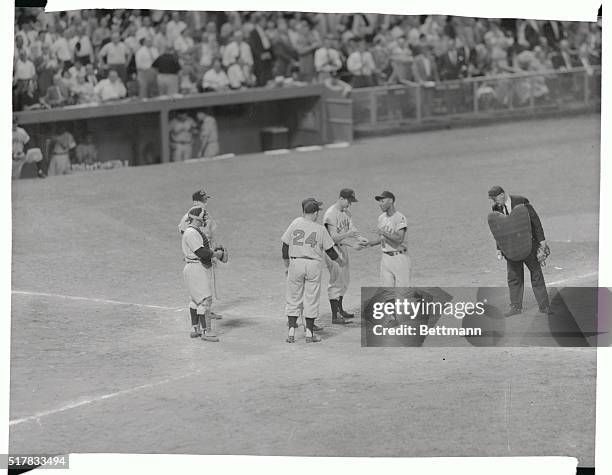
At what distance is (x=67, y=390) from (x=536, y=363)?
4.57 metres

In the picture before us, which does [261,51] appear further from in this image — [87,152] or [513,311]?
[513,311]

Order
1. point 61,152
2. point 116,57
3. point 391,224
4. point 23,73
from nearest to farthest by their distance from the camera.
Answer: point 391,224
point 23,73
point 61,152
point 116,57

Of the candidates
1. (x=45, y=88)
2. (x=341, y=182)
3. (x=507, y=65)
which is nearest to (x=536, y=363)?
(x=341, y=182)

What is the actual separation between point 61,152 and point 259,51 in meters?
3.83

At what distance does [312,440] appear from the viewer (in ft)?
35.2

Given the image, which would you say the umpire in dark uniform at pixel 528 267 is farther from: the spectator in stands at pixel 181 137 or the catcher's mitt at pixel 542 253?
the spectator in stands at pixel 181 137

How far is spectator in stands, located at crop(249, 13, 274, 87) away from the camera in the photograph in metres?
19.4

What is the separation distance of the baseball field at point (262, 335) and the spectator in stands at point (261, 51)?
1371mm

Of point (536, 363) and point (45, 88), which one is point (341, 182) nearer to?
point (45, 88)

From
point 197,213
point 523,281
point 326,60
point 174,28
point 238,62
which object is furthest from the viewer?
point 326,60

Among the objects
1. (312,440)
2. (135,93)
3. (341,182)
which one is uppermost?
(135,93)

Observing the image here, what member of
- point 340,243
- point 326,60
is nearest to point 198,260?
point 340,243

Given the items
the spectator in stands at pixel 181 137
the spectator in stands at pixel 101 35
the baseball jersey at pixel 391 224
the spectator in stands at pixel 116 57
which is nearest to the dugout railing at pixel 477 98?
the spectator in stands at pixel 181 137

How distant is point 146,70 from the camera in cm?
1873
